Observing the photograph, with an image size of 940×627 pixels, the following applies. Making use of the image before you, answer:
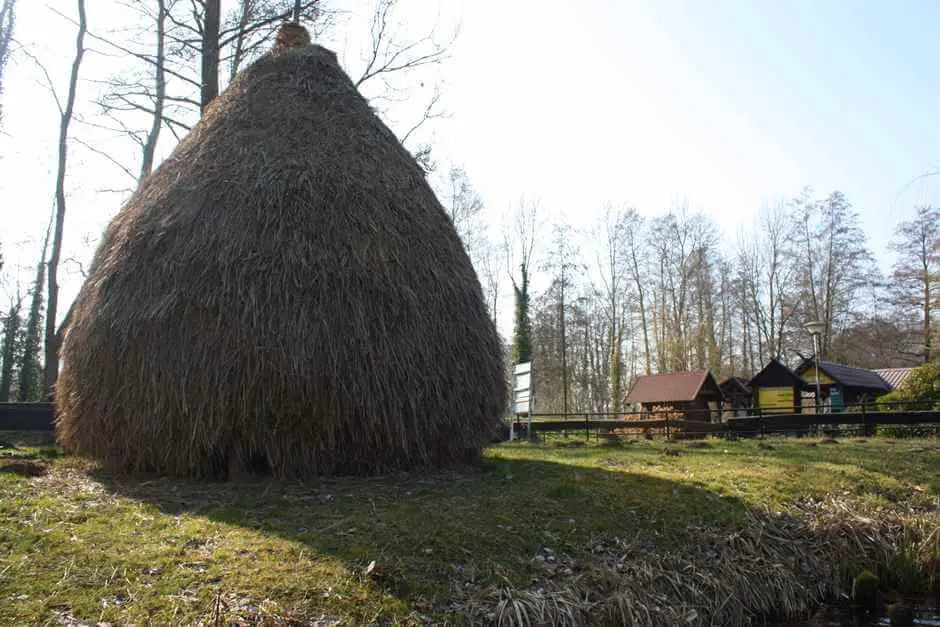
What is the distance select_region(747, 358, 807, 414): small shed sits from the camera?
27359mm

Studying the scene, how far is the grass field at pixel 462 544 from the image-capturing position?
12.6 feet

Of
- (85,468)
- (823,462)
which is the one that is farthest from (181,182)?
(823,462)

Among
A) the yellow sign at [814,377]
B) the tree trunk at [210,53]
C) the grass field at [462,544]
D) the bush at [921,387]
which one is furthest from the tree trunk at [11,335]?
the yellow sign at [814,377]

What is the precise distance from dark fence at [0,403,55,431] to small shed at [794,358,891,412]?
1079 inches

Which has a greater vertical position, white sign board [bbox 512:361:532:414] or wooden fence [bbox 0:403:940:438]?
white sign board [bbox 512:361:532:414]

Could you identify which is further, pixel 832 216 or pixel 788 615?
pixel 832 216

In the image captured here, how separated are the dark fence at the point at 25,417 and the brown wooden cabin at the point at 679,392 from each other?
19709 millimetres

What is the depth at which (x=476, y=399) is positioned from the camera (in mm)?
7855

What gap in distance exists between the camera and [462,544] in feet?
16.0

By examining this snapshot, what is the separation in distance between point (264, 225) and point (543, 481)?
14.2ft

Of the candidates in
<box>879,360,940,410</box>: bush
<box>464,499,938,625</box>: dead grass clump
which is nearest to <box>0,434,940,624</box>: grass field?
<box>464,499,938,625</box>: dead grass clump

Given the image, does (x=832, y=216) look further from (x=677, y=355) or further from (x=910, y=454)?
(x=910, y=454)

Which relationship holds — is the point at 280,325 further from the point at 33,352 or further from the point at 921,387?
the point at 33,352

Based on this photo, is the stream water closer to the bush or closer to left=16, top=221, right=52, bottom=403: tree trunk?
the bush
